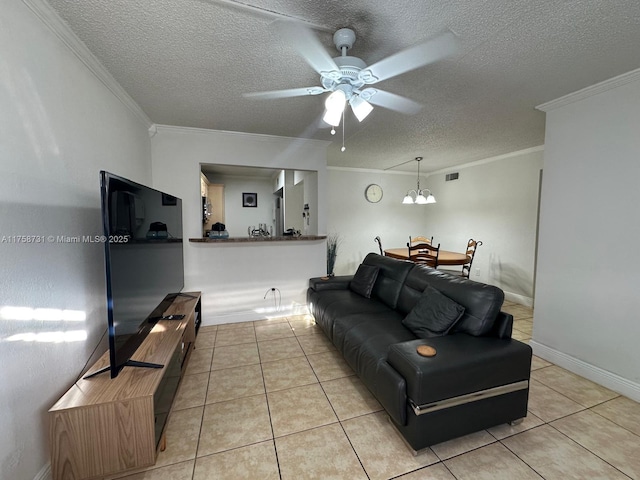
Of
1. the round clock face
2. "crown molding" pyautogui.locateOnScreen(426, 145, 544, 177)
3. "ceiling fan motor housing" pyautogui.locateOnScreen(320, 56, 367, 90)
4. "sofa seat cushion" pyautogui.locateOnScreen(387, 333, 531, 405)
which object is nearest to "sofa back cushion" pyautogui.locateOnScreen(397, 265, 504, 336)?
"sofa seat cushion" pyautogui.locateOnScreen(387, 333, 531, 405)

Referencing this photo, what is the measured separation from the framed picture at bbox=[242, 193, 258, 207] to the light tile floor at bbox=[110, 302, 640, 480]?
14.2 feet

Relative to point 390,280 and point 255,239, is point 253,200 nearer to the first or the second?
point 255,239

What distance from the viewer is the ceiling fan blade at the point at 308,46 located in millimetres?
1253

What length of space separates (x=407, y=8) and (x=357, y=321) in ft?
6.97

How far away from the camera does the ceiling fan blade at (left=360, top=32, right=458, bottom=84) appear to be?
4.13 ft

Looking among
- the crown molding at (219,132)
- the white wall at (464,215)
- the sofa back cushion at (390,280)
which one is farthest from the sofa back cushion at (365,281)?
the white wall at (464,215)

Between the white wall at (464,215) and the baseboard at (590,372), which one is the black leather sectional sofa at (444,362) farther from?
the white wall at (464,215)

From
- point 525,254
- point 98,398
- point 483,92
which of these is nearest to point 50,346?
point 98,398

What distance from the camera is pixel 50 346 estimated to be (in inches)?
53.7

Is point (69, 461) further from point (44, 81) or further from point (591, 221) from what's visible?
point (591, 221)

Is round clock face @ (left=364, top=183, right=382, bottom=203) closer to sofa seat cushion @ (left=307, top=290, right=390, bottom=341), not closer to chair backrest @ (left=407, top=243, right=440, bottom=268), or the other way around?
chair backrest @ (left=407, top=243, right=440, bottom=268)

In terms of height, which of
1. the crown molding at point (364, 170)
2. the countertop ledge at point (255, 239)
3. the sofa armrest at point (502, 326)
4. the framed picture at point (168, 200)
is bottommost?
the sofa armrest at point (502, 326)

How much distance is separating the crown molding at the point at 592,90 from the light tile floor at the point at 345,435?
2.39 m

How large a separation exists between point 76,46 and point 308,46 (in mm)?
1494
